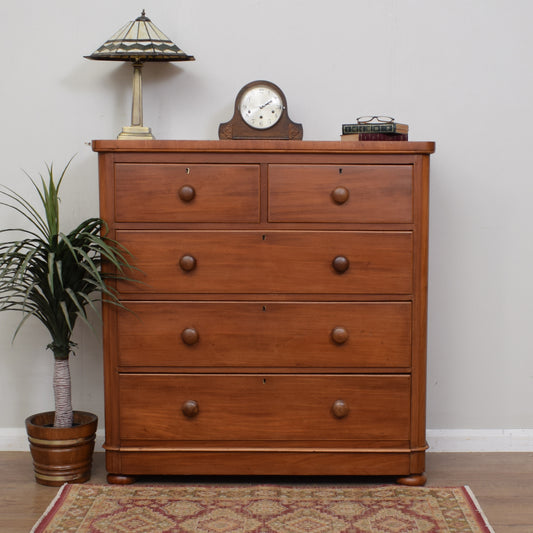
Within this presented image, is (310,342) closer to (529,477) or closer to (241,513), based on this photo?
(241,513)

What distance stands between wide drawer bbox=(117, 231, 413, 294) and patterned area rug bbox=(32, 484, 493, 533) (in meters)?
0.66

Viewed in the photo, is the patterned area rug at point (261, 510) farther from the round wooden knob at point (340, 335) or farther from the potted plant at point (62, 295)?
the round wooden knob at point (340, 335)

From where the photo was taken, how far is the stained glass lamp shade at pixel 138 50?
104 inches

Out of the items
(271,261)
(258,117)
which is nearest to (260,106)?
(258,117)

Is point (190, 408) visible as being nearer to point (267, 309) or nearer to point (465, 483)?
point (267, 309)

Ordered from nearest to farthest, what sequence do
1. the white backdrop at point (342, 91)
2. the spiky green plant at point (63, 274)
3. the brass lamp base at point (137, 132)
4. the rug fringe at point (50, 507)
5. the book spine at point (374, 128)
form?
the rug fringe at point (50, 507), the spiky green plant at point (63, 274), the book spine at point (374, 128), the brass lamp base at point (137, 132), the white backdrop at point (342, 91)

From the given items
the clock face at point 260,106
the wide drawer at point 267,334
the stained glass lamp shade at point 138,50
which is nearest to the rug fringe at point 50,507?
the wide drawer at point 267,334

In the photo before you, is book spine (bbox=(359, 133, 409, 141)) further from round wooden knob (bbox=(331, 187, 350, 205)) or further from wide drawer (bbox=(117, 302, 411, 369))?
wide drawer (bbox=(117, 302, 411, 369))

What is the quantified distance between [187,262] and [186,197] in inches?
8.2

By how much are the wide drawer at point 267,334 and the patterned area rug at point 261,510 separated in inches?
16.3

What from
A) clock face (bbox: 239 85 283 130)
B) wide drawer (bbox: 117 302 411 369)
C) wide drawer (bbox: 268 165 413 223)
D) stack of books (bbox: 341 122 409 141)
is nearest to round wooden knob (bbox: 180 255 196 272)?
wide drawer (bbox: 117 302 411 369)

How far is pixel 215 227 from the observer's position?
2.40m

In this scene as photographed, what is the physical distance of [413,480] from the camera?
2.47 meters

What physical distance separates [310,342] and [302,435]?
311mm
